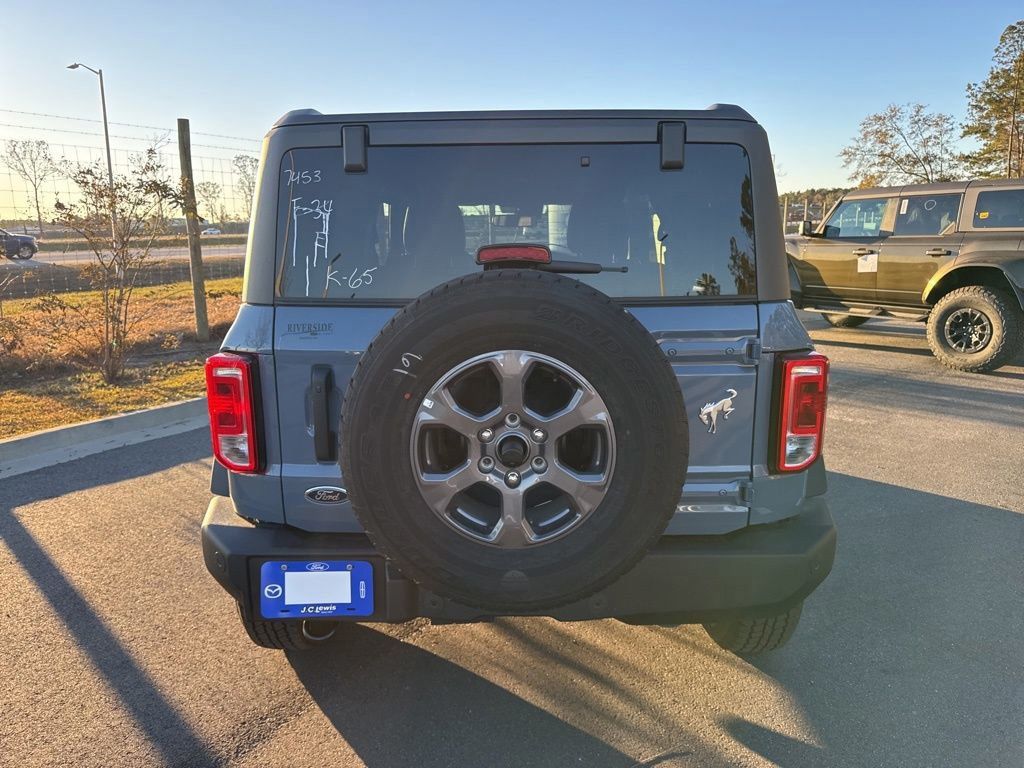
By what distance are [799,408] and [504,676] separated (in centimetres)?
150

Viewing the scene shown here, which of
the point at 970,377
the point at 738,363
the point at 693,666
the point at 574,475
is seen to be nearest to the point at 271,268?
the point at 574,475

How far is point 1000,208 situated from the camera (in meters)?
8.30

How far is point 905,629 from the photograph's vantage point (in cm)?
306

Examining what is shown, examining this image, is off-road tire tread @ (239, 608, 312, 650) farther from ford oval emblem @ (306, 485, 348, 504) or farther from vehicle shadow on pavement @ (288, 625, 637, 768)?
ford oval emblem @ (306, 485, 348, 504)

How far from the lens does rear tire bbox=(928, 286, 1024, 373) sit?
802 centimetres

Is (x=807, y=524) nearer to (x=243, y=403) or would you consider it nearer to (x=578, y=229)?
(x=578, y=229)

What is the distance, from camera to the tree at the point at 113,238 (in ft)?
24.4

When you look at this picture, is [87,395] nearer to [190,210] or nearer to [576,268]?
[190,210]

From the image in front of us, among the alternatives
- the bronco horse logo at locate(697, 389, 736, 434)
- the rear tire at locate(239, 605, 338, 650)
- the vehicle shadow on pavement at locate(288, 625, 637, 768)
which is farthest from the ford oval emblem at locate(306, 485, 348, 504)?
the bronco horse logo at locate(697, 389, 736, 434)

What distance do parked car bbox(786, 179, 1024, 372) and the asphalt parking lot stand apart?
4955 millimetres

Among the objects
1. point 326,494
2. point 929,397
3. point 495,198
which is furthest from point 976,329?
point 326,494

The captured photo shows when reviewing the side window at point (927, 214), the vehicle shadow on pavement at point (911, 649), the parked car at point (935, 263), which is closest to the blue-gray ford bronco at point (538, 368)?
the vehicle shadow on pavement at point (911, 649)

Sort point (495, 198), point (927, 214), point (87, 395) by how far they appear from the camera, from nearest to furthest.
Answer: point (495, 198) < point (87, 395) < point (927, 214)

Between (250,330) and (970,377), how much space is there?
28.1 feet
